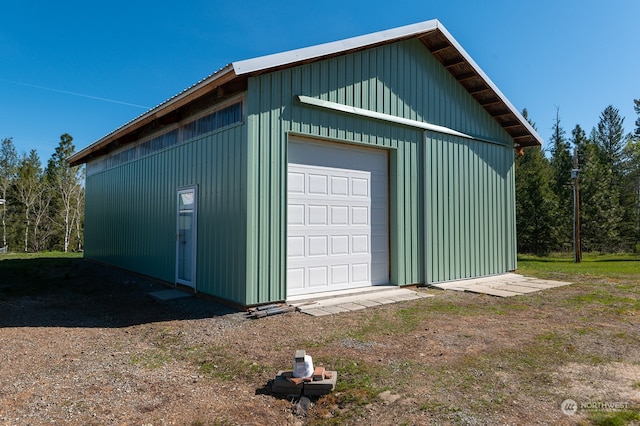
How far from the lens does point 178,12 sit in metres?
10.3

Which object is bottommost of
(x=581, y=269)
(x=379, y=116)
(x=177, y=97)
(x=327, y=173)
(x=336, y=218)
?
(x=581, y=269)

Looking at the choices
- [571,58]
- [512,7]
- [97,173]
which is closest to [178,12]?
[97,173]

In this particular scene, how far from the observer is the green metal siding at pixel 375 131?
595 centimetres

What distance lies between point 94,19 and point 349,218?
465 inches

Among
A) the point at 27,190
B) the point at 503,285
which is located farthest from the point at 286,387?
the point at 27,190

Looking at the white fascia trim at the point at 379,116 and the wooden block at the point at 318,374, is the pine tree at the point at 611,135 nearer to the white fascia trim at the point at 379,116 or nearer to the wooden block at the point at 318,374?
the white fascia trim at the point at 379,116

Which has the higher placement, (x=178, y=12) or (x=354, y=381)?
(x=178, y=12)

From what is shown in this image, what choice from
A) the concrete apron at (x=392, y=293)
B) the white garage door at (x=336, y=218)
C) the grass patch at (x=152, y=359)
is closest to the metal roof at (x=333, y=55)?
the white garage door at (x=336, y=218)

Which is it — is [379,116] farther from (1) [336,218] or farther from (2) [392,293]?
(2) [392,293]

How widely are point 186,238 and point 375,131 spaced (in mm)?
4175

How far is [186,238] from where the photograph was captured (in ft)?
24.9

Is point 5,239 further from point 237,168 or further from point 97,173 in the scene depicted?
point 237,168

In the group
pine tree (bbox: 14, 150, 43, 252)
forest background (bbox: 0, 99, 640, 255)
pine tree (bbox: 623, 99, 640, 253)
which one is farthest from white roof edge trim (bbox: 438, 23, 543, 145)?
pine tree (bbox: 14, 150, 43, 252)
